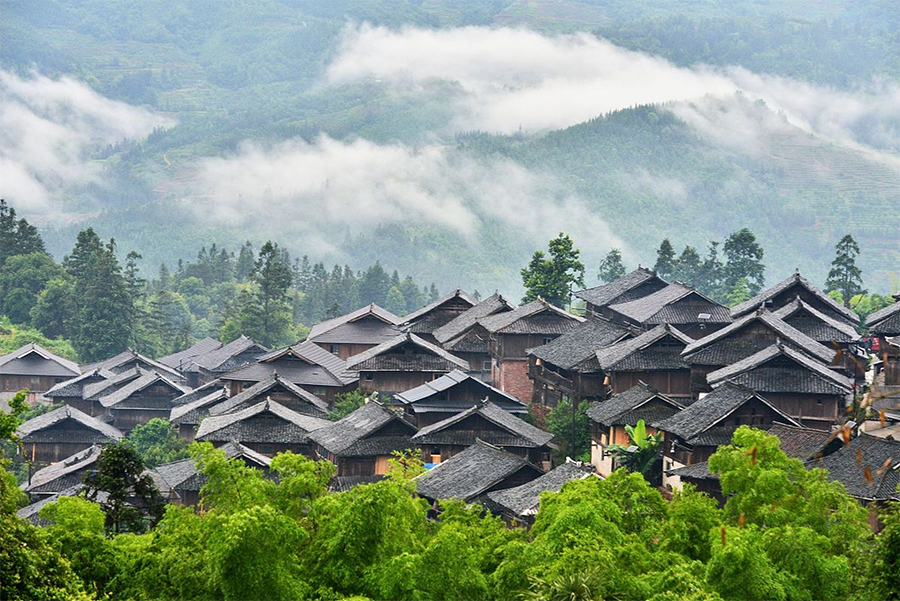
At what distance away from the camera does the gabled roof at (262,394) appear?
67625mm

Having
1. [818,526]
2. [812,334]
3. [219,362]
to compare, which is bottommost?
[219,362]

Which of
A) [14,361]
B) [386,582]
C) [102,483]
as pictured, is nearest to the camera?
[386,582]

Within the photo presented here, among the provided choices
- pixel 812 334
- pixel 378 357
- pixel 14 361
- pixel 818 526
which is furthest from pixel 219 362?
pixel 818 526

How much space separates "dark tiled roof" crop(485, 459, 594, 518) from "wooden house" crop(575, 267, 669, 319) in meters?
30.6

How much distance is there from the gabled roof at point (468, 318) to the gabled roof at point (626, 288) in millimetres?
5400

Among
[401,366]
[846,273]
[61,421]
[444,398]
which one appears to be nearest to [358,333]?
[401,366]

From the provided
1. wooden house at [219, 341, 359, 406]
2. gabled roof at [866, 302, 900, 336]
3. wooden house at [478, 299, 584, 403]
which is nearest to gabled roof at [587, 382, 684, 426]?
gabled roof at [866, 302, 900, 336]

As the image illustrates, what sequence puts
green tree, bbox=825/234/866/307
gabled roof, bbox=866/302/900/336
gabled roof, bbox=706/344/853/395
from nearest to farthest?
gabled roof, bbox=706/344/853/395, gabled roof, bbox=866/302/900/336, green tree, bbox=825/234/866/307

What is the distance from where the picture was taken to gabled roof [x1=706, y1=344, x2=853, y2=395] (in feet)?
172

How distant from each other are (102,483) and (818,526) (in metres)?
19.2

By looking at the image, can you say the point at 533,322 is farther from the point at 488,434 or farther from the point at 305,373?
the point at 488,434

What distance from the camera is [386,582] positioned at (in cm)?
2566

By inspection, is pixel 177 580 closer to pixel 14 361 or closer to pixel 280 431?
pixel 280 431

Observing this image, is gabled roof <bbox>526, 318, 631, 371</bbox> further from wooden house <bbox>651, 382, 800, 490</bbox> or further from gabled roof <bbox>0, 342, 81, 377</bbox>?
gabled roof <bbox>0, 342, 81, 377</bbox>
